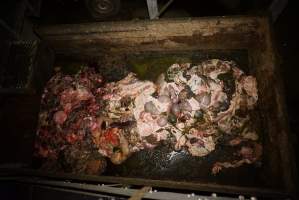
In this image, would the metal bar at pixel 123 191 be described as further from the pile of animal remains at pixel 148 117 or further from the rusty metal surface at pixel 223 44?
the rusty metal surface at pixel 223 44

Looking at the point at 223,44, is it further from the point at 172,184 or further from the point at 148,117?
the point at 172,184

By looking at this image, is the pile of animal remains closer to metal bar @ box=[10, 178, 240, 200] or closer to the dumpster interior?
the dumpster interior

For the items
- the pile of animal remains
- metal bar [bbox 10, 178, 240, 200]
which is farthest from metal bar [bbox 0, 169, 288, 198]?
the pile of animal remains

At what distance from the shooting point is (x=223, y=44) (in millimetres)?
5312

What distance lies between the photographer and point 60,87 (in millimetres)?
5820

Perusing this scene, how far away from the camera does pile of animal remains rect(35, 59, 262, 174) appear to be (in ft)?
16.5

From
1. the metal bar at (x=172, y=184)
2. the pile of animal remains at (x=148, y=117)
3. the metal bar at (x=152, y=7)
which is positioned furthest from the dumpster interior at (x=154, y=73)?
the metal bar at (x=152, y=7)

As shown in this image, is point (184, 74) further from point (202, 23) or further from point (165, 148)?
point (165, 148)

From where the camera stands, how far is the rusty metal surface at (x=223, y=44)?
4234 mm

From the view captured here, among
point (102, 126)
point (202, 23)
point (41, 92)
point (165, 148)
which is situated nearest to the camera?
point (202, 23)

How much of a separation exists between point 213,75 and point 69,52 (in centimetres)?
326

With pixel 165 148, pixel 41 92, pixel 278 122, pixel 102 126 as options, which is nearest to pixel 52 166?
pixel 102 126

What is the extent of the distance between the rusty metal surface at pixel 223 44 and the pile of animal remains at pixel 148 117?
0.30m

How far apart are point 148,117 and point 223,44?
2109 mm
